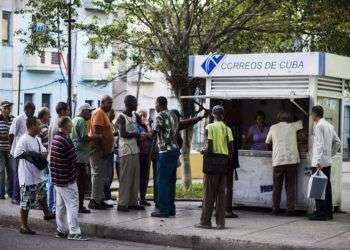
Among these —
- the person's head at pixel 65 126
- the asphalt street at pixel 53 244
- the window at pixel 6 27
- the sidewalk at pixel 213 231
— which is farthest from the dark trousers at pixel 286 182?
the window at pixel 6 27

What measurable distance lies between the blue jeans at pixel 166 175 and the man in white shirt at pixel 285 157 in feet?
5.29

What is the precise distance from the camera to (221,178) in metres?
10.3

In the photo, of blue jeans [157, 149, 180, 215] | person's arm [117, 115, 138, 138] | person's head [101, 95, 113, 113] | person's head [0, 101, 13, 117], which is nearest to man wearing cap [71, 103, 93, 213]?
person's head [101, 95, 113, 113]

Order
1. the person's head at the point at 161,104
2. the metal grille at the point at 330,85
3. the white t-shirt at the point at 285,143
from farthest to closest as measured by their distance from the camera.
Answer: the metal grille at the point at 330,85 → the white t-shirt at the point at 285,143 → the person's head at the point at 161,104

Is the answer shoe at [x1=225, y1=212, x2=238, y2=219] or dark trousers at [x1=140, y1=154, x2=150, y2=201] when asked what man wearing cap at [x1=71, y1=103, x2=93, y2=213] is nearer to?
dark trousers at [x1=140, y1=154, x2=150, y2=201]

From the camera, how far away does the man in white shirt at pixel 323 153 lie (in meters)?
11.4

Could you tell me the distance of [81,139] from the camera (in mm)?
11766

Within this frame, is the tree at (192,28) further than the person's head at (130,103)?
Yes

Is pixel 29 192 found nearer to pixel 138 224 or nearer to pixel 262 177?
pixel 138 224

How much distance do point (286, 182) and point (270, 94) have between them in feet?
4.66

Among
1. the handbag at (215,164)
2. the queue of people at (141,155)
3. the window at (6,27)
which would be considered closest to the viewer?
the handbag at (215,164)

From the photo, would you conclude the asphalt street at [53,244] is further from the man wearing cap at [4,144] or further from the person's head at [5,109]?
the person's head at [5,109]

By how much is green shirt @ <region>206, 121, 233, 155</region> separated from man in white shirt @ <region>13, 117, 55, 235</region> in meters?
2.42

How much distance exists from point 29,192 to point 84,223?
3.10ft
